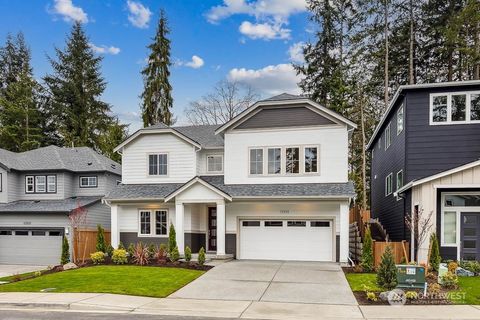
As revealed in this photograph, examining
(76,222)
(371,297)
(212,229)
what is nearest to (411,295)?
(371,297)

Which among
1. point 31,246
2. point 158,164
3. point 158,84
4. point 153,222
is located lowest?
point 31,246

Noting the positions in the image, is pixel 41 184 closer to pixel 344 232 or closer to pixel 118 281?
pixel 118 281

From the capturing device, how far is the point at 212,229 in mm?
21016

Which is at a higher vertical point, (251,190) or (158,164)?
(158,164)

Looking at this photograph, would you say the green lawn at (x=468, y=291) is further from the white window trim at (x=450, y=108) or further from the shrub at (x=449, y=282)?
the white window trim at (x=450, y=108)

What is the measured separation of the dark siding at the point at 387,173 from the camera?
18422 mm

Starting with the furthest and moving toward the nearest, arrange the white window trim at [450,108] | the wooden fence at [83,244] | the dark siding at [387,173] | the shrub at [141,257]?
the wooden fence at [83,244] < the dark siding at [387,173] < the shrub at [141,257] < the white window trim at [450,108]

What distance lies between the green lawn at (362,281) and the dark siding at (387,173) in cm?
422

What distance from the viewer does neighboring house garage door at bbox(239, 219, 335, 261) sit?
18812 mm

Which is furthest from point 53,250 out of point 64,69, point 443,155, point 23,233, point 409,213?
point 64,69

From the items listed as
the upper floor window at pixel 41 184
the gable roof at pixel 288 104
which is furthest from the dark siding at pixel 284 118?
the upper floor window at pixel 41 184

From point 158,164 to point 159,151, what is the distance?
67 centimetres

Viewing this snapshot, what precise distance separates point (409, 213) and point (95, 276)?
12.0 m

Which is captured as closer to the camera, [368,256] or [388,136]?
[368,256]
